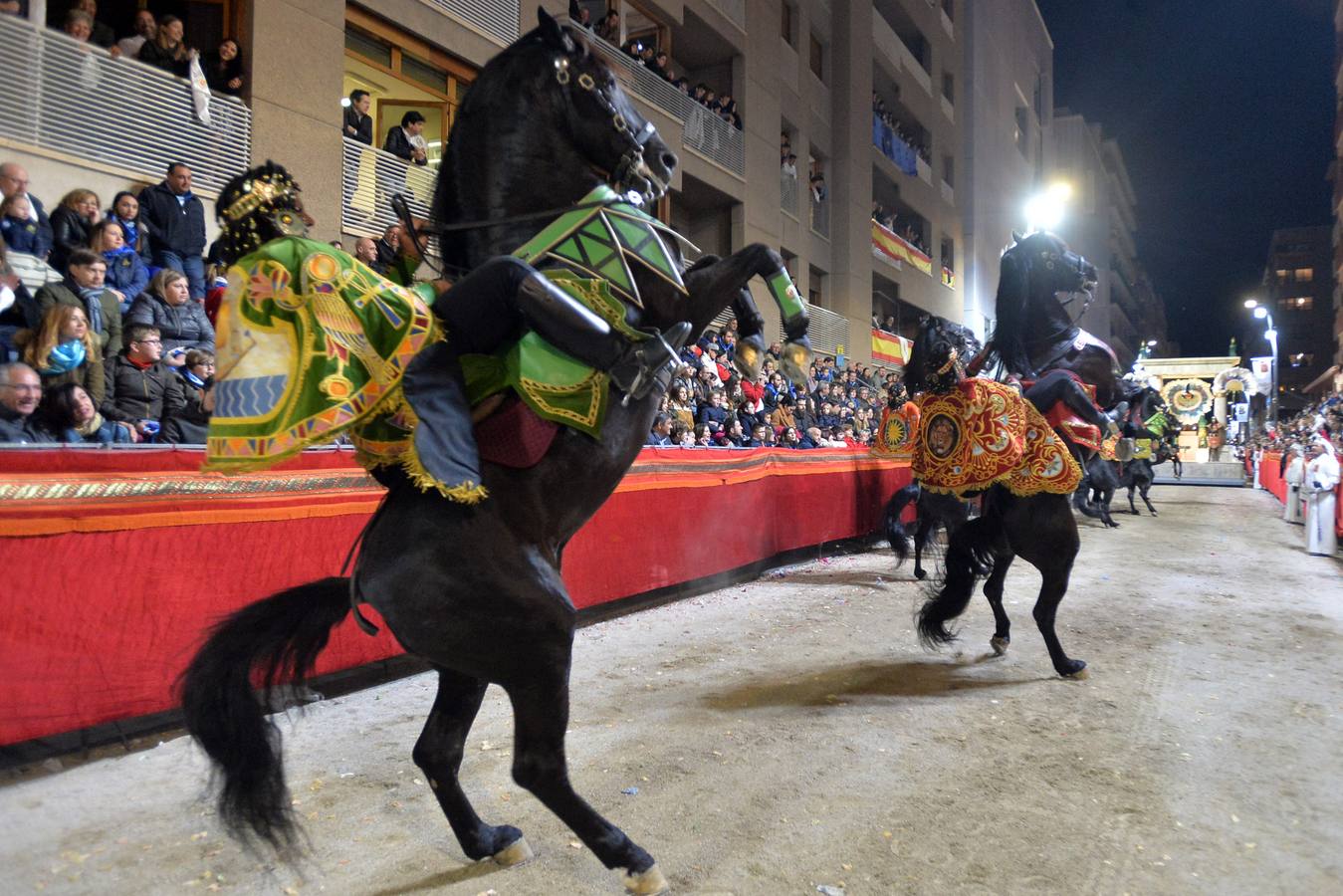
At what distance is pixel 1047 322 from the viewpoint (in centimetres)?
527

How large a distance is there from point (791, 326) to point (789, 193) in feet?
58.9

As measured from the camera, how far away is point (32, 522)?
10.4ft

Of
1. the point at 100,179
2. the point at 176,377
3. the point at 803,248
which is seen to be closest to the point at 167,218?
the point at 100,179

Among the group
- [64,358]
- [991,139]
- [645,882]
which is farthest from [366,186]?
[991,139]

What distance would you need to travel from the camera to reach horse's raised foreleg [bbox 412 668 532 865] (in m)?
2.47

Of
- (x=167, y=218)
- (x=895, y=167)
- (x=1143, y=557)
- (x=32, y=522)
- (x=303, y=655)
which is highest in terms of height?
(x=895, y=167)

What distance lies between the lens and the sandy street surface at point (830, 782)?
2477 mm

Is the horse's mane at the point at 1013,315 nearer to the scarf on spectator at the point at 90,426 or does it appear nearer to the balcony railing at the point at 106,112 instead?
the scarf on spectator at the point at 90,426

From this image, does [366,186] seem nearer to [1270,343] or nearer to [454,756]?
[454,756]

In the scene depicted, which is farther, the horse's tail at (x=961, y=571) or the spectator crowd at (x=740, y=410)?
the spectator crowd at (x=740, y=410)

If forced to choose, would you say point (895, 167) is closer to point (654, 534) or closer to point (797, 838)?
point (654, 534)

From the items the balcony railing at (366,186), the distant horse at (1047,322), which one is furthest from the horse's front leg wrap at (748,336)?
the balcony railing at (366,186)

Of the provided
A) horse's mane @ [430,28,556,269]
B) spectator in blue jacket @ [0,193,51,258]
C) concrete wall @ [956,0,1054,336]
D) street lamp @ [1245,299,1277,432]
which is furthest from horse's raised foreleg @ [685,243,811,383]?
street lamp @ [1245,299,1277,432]

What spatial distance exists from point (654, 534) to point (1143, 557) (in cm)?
688
